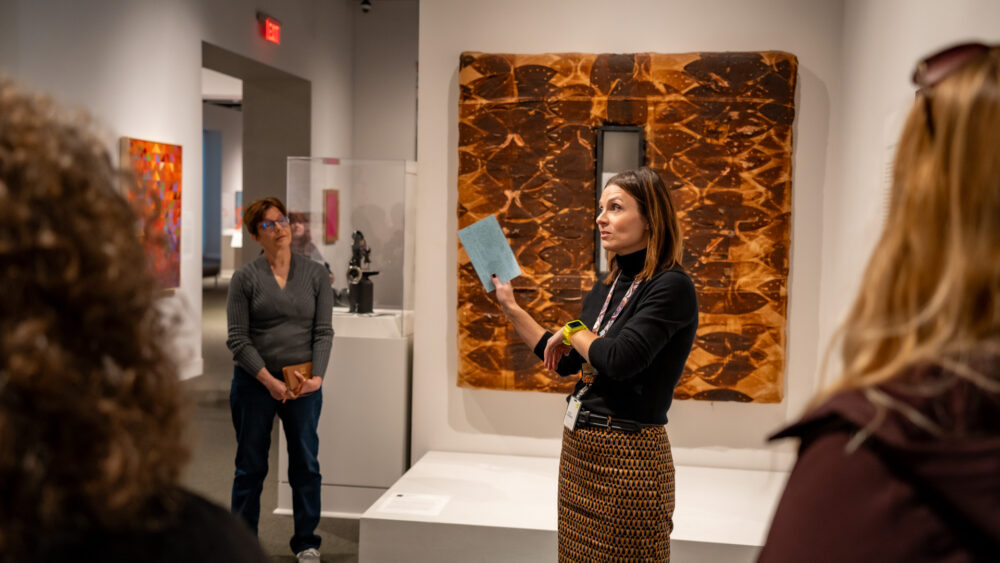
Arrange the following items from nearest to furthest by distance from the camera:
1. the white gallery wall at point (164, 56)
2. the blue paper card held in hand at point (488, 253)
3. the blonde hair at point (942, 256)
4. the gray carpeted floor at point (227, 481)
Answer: the blonde hair at point (942, 256) → the blue paper card held in hand at point (488, 253) → the gray carpeted floor at point (227, 481) → the white gallery wall at point (164, 56)

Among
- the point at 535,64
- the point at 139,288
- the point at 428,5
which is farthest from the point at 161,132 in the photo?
the point at 139,288

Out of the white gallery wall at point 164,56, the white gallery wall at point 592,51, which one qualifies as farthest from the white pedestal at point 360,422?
the white gallery wall at point 164,56

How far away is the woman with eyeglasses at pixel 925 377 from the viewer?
732mm

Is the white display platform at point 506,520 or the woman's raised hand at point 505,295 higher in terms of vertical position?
the woman's raised hand at point 505,295

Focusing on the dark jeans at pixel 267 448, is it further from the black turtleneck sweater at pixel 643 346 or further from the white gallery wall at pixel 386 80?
the white gallery wall at pixel 386 80

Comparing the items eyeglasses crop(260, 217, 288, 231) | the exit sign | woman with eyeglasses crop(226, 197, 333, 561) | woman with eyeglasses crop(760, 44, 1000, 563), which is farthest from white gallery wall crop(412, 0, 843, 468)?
the exit sign

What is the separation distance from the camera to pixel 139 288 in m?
0.71

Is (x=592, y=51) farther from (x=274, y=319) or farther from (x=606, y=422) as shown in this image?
(x=606, y=422)

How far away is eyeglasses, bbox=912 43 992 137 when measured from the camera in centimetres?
83

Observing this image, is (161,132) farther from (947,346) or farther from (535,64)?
(947,346)

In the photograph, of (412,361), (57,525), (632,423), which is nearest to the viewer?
(57,525)

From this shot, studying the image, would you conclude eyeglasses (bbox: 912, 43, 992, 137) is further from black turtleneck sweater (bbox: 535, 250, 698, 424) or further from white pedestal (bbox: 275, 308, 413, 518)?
white pedestal (bbox: 275, 308, 413, 518)

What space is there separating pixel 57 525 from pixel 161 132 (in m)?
7.00

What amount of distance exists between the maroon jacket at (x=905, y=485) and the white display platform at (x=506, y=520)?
2.74m
